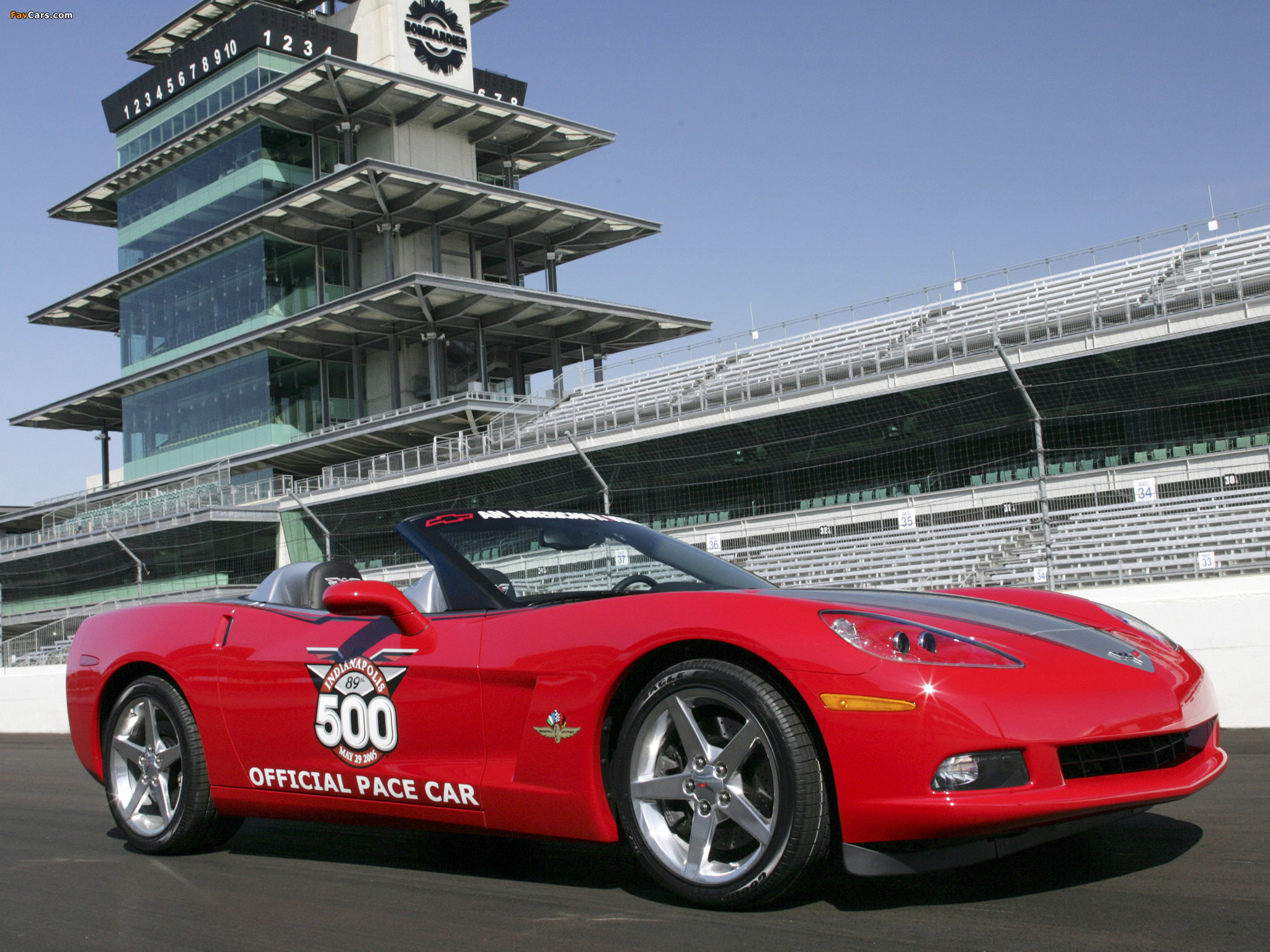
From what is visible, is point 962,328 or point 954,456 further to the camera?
point 962,328

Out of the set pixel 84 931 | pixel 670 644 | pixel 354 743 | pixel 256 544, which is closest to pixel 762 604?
Answer: pixel 670 644

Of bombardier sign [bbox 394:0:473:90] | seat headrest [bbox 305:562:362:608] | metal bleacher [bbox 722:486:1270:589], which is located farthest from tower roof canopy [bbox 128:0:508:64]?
seat headrest [bbox 305:562:362:608]

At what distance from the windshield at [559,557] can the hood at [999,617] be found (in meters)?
0.57

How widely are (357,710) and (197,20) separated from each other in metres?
56.9

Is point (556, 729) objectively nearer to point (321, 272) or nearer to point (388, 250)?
point (388, 250)

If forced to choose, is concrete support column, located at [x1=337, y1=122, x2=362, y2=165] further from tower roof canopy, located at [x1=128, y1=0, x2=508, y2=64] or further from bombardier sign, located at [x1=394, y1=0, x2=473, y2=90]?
tower roof canopy, located at [x1=128, y1=0, x2=508, y2=64]

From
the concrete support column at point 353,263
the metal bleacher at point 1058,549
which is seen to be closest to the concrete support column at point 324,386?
the concrete support column at point 353,263

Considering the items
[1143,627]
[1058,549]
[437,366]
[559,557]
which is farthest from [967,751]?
[437,366]

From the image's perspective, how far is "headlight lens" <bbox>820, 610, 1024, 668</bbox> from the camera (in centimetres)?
321

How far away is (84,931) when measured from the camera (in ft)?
12.0

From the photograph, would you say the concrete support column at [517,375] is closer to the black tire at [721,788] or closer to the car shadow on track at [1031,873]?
the car shadow on track at [1031,873]

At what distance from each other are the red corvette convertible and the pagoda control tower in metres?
38.2

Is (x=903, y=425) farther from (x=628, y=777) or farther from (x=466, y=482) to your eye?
(x=628, y=777)

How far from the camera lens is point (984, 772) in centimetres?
305
